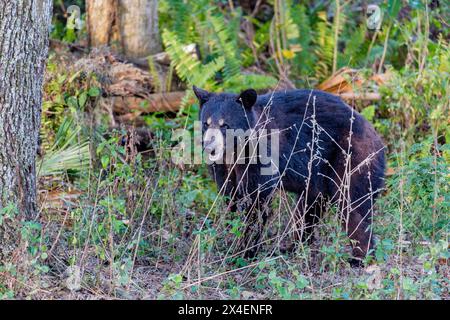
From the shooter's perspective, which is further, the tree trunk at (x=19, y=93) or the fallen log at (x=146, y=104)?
the fallen log at (x=146, y=104)

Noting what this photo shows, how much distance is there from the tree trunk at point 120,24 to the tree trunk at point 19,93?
385cm

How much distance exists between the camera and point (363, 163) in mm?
6465

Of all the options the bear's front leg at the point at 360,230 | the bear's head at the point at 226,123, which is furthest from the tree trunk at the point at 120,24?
the bear's front leg at the point at 360,230

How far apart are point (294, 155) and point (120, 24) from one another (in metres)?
3.80

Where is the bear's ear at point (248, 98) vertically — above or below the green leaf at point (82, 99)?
above

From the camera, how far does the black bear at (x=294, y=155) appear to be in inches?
254

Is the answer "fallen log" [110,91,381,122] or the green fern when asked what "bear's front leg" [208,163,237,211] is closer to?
"fallen log" [110,91,381,122]

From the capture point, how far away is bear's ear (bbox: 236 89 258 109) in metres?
6.42

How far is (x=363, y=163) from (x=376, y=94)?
3.52 meters

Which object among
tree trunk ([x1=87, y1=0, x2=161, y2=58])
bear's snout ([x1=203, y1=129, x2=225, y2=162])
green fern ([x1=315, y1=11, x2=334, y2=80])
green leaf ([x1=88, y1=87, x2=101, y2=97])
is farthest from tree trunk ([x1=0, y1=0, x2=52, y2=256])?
green fern ([x1=315, y1=11, x2=334, y2=80])

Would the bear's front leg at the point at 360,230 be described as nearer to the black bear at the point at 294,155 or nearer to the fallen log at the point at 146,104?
the black bear at the point at 294,155

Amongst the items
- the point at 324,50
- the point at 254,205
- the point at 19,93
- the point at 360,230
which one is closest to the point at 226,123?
the point at 254,205
